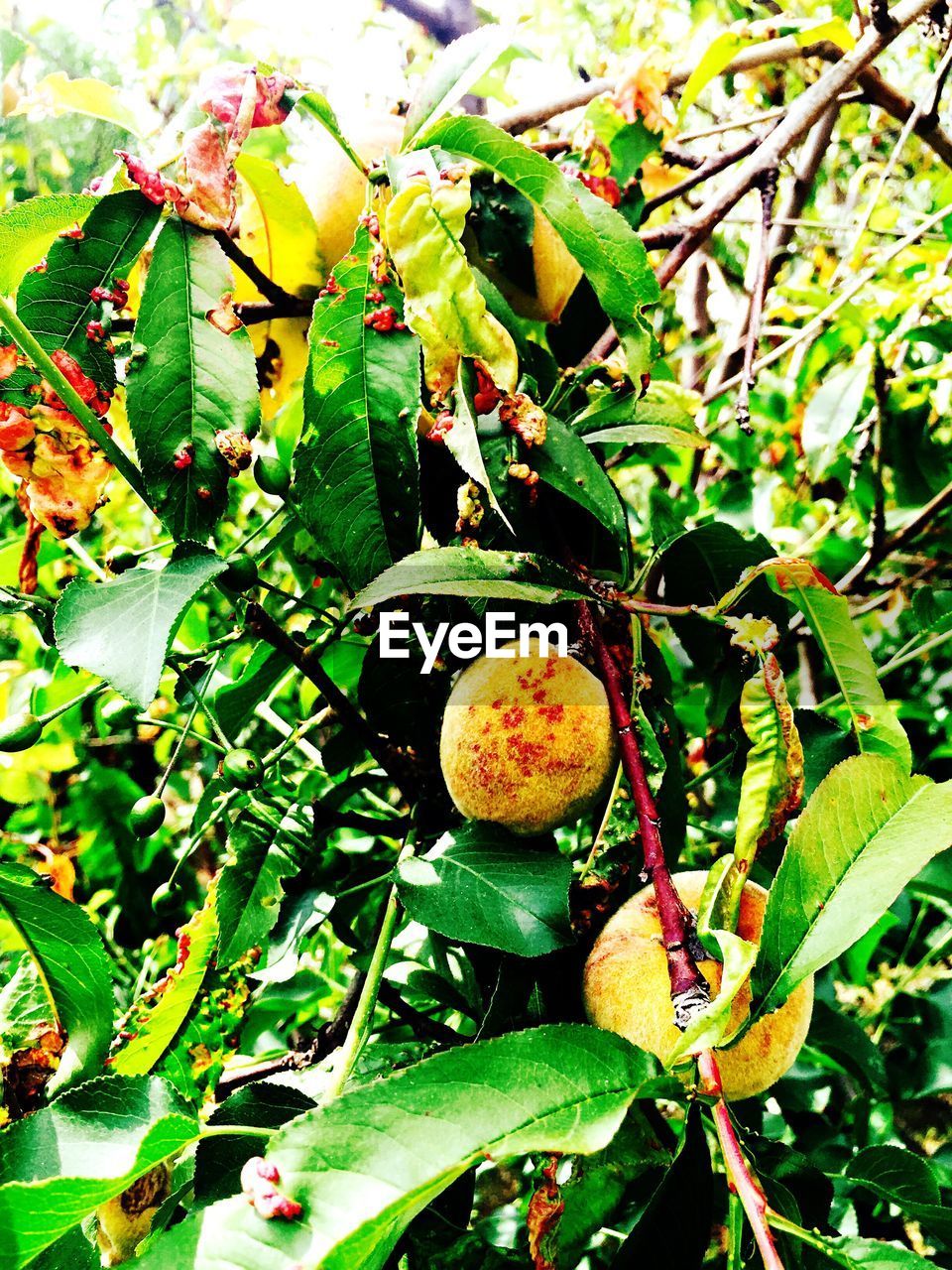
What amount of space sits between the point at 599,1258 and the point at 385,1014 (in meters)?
0.38

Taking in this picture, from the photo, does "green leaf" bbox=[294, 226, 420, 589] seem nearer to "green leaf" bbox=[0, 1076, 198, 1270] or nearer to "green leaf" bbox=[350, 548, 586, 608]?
"green leaf" bbox=[350, 548, 586, 608]

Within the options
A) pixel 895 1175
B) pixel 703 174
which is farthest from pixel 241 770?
pixel 703 174

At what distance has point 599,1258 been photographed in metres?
1.13

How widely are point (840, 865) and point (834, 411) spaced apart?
0.95 meters

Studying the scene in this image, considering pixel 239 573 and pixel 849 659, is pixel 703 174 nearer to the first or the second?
pixel 849 659

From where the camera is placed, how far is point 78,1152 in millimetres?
596

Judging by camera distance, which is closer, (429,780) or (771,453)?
(429,780)

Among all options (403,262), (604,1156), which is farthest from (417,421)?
(604,1156)

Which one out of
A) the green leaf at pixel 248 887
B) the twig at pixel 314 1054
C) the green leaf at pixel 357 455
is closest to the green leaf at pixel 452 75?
the green leaf at pixel 357 455

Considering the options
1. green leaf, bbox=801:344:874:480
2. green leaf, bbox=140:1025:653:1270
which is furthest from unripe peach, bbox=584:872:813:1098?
green leaf, bbox=801:344:874:480

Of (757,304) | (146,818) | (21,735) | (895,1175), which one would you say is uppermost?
(757,304)

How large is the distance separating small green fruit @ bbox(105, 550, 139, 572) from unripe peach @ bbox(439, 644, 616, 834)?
0.97 feet

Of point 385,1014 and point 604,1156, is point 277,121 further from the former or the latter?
point 385,1014

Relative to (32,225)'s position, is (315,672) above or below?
below
